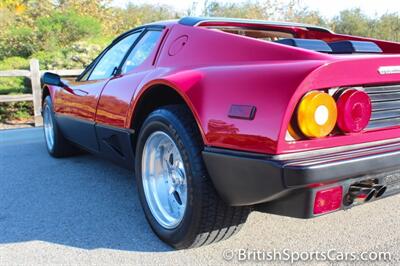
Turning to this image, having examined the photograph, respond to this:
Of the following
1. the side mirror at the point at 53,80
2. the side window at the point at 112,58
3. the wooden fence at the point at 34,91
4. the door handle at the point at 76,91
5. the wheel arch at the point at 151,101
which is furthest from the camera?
the wooden fence at the point at 34,91

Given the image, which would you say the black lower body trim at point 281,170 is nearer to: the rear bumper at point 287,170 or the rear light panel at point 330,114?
the rear bumper at point 287,170

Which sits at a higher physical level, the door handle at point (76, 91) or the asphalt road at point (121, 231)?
the door handle at point (76, 91)

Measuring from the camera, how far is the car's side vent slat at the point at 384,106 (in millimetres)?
2086

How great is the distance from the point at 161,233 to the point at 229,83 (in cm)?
106

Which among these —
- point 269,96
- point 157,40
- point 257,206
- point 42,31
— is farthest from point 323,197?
point 42,31

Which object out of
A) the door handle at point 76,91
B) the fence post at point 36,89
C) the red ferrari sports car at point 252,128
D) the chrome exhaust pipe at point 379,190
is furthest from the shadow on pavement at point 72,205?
the fence post at point 36,89

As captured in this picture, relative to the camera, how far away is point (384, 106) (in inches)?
84.4

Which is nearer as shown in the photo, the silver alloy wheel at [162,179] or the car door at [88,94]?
the silver alloy wheel at [162,179]

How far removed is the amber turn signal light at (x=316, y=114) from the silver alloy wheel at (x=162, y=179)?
969 mm

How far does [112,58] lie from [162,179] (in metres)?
1.44

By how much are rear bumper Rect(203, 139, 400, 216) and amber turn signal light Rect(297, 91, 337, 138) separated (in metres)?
0.11

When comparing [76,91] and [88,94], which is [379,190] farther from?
[76,91]

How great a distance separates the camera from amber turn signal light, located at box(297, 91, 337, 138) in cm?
183

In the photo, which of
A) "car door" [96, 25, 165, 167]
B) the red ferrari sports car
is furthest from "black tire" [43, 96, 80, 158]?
the red ferrari sports car
